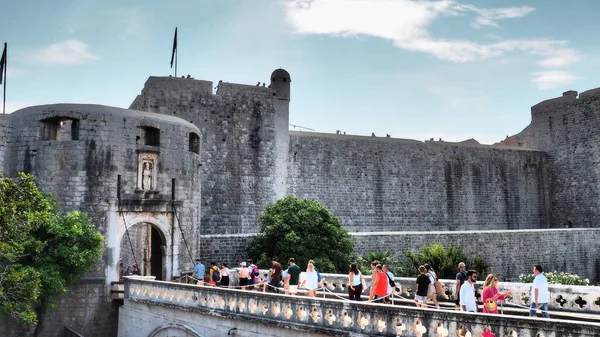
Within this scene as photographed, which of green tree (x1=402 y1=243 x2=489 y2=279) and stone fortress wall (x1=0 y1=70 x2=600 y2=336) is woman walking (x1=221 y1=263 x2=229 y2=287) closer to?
stone fortress wall (x1=0 y1=70 x2=600 y2=336)

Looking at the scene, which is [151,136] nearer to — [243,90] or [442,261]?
[243,90]

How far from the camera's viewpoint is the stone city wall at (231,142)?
29172 mm

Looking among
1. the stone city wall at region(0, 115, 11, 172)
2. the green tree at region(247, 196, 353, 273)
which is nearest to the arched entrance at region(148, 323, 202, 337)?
the green tree at region(247, 196, 353, 273)

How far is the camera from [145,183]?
2047cm

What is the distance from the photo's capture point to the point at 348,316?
11312mm

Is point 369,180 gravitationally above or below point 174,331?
above

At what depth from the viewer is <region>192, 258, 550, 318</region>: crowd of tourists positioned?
10680 mm

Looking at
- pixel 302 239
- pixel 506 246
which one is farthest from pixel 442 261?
pixel 506 246

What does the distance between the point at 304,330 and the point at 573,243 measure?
2558 cm

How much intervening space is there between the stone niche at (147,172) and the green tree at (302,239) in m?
5.52

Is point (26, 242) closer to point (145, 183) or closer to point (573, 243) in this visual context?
point (145, 183)

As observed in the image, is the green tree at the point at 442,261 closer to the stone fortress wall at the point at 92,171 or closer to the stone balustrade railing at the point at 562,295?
the stone balustrade railing at the point at 562,295

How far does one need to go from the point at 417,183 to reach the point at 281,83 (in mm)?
11667

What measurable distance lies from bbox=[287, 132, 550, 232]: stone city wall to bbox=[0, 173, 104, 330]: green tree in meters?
16.1
